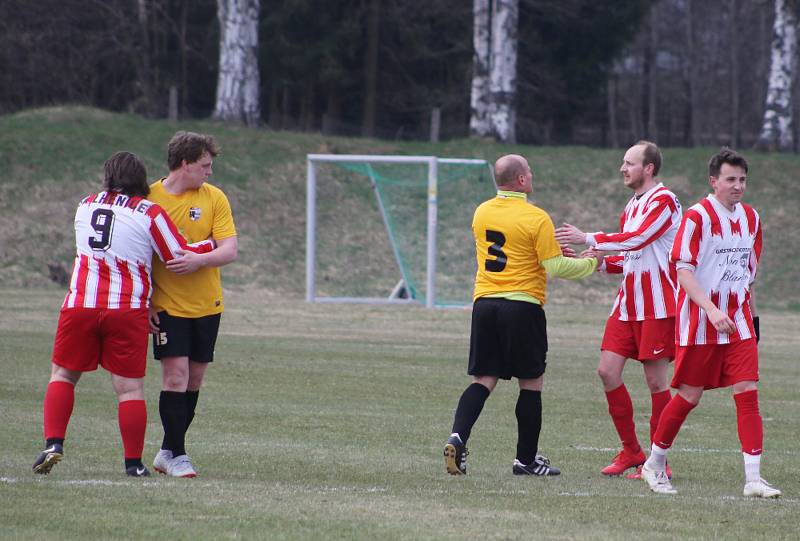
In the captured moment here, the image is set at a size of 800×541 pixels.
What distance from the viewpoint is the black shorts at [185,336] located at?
7.18 metres

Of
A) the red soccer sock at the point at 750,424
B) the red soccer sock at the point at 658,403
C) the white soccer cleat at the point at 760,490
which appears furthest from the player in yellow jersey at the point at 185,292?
the white soccer cleat at the point at 760,490

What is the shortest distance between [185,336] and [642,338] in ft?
8.86

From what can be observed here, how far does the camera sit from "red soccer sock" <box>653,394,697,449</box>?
23.6ft

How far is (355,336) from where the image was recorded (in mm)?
18469

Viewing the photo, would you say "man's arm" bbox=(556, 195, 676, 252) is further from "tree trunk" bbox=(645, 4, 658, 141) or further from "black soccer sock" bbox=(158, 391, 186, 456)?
"tree trunk" bbox=(645, 4, 658, 141)

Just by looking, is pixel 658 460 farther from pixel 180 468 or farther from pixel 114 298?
pixel 114 298

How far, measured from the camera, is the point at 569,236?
7391 mm

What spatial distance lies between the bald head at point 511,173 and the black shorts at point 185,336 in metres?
1.80

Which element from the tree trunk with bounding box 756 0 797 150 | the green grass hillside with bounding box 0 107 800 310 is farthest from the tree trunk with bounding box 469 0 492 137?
the tree trunk with bounding box 756 0 797 150

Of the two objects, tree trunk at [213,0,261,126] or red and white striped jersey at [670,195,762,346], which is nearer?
red and white striped jersey at [670,195,762,346]

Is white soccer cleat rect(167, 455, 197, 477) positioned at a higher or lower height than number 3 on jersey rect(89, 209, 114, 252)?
lower

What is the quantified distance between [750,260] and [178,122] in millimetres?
28034

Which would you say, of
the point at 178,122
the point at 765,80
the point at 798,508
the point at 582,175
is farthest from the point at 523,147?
the point at 798,508

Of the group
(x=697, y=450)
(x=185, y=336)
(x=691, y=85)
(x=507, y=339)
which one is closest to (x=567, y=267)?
(x=507, y=339)
